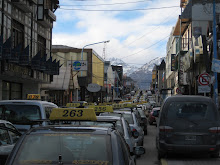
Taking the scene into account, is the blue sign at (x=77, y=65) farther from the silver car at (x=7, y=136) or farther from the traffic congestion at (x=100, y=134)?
the silver car at (x=7, y=136)

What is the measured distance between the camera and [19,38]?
27.4 meters

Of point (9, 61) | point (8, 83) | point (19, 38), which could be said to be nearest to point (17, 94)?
point (8, 83)

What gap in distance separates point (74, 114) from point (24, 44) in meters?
23.0

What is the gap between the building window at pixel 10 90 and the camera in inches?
1065

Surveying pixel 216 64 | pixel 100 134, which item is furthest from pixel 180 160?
pixel 216 64

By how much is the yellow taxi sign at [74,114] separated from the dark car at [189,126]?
14.8ft

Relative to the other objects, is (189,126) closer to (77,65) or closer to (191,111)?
(191,111)

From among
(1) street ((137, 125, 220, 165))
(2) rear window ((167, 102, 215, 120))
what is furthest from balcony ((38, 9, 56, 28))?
(2) rear window ((167, 102, 215, 120))

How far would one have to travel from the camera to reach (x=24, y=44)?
28109mm

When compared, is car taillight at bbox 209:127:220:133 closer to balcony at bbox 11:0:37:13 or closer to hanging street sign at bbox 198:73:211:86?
hanging street sign at bbox 198:73:211:86

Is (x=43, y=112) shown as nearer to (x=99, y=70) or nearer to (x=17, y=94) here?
(x=17, y=94)

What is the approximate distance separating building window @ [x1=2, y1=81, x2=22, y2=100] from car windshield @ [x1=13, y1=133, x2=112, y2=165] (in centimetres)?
2326

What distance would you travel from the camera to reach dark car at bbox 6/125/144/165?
4.25 m

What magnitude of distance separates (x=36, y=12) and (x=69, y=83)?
43.5 ft
